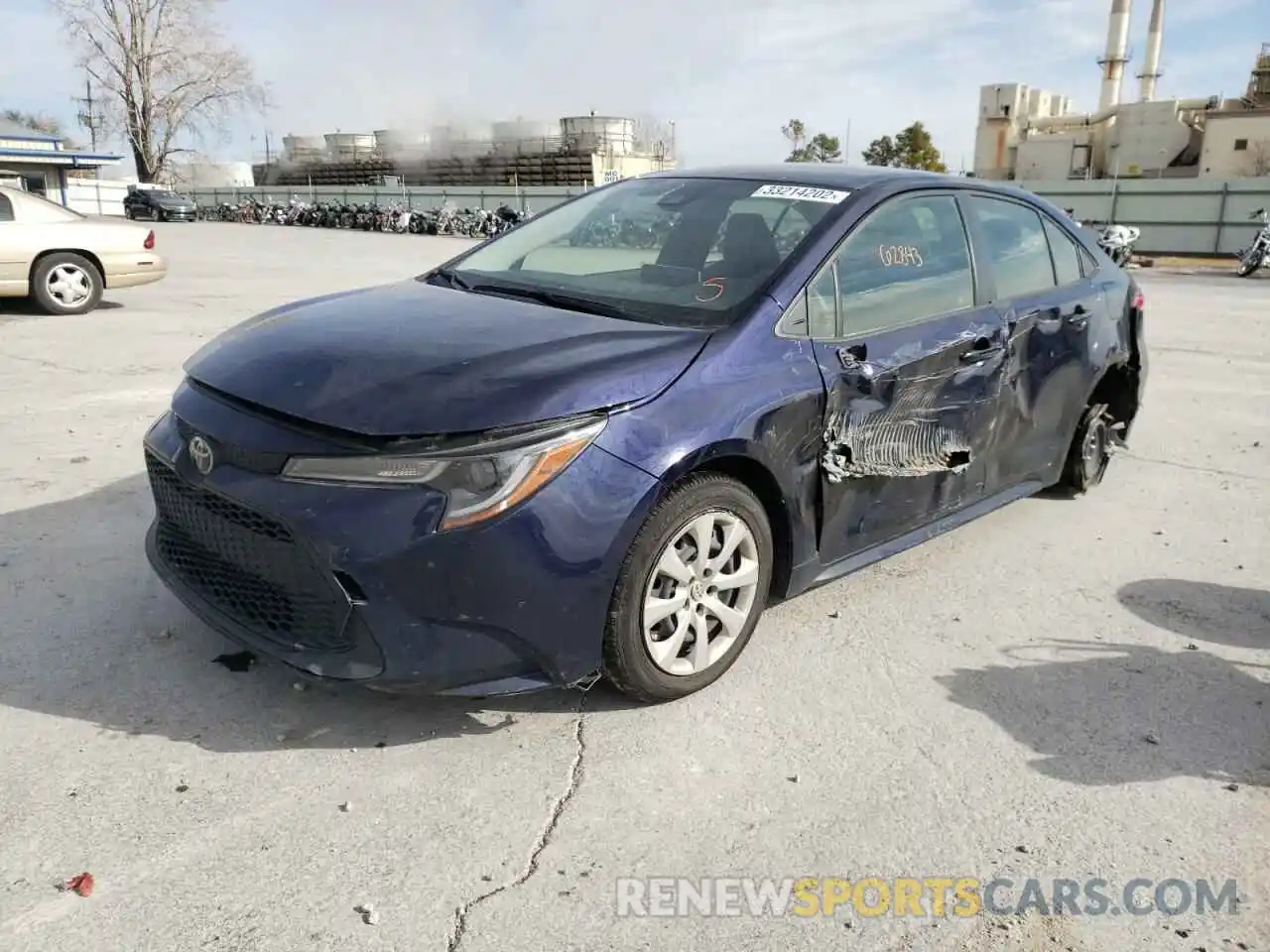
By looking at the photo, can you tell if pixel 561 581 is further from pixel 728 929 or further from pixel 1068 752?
pixel 1068 752

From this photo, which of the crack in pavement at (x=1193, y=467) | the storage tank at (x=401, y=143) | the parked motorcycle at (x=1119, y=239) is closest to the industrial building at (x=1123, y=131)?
the parked motorcycle at (x=1119, y=239)

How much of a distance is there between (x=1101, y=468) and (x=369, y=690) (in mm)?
4357

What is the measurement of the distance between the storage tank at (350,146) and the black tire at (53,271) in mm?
79697

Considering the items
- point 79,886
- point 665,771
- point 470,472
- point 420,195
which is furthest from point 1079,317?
point 420,195

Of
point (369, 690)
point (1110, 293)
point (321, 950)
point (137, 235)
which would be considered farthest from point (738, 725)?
point (137, 235)

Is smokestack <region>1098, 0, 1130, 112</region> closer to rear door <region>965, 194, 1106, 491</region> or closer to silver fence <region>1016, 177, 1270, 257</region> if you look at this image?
silver fence <region>1016, 177, 1270, 257</region>

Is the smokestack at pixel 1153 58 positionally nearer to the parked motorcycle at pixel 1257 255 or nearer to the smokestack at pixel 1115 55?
the smokestack at pixel 1115 55

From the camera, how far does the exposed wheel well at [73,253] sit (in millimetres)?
10648

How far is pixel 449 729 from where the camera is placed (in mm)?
2982

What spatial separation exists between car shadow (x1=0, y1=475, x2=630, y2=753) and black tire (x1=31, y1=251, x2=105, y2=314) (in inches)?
320

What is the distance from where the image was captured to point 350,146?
85.7 m

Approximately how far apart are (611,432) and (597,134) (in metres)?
74.5

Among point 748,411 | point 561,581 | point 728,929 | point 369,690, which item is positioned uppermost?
point 748,411

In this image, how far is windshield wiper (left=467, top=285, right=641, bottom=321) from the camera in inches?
133
